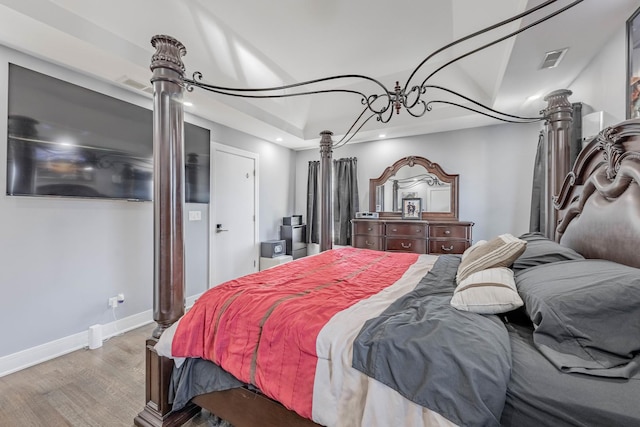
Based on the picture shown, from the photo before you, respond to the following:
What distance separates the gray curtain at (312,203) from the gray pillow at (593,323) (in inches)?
168

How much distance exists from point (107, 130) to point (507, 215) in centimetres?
479

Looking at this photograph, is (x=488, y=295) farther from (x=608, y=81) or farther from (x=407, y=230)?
(x=407, y=230)

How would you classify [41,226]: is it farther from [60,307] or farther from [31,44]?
[31,44]

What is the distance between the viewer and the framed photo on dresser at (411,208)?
14.0ft

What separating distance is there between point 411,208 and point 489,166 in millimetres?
1185

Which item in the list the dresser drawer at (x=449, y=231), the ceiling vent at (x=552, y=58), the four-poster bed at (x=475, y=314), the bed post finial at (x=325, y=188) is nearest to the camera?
the four-poster bed at (x=475, y=314)

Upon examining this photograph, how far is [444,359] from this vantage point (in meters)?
0.91

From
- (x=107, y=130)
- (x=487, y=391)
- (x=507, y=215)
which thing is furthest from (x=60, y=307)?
(x=507, y=215)

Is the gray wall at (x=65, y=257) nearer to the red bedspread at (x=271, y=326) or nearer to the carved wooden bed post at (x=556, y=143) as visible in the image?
the red bedspread at (x=271, y=326)

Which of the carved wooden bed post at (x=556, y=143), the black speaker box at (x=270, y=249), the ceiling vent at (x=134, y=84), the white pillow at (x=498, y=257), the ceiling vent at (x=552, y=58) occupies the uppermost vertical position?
the ceiling vent at (x=134, y=84)

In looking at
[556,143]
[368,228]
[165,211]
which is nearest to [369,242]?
[368,228]

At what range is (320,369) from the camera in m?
1.09

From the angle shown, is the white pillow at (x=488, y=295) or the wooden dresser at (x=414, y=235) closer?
the white pillow at (x=488, y=295)

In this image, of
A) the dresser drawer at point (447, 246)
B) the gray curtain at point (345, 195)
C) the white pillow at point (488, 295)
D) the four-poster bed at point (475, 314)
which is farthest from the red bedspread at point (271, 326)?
the gray curtain at point (345, 195)
